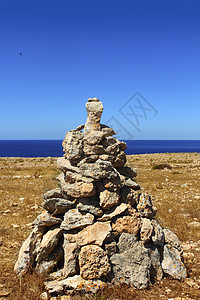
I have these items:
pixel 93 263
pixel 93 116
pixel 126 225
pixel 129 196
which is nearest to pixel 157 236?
pixel 126 225

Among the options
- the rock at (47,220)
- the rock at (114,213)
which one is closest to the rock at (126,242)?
the rock at (114,213)

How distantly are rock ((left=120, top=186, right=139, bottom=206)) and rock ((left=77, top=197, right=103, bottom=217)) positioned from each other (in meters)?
0.87

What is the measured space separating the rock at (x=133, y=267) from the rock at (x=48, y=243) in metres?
1.68

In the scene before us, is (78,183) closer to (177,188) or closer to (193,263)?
(193,263)

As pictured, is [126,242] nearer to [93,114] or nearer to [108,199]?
[108,199]

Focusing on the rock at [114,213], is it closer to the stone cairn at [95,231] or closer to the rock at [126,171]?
the stone cairn at [95,231]

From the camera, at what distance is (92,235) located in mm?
6234

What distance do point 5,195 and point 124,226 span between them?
1137 centimetres

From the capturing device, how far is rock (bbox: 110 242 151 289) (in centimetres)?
Result: 594

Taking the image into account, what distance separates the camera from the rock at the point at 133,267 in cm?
594

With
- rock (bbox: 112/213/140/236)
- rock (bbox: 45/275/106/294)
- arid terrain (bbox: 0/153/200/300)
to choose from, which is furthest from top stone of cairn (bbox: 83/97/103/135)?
arid terrain (bbox: 0/153/200/300)

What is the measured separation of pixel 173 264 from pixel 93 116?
5.03 m

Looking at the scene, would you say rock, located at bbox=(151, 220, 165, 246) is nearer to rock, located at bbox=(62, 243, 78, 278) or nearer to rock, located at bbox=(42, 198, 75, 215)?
rock, located at bbox=(62, 243, 78, 278)

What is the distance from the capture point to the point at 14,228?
397 inches
